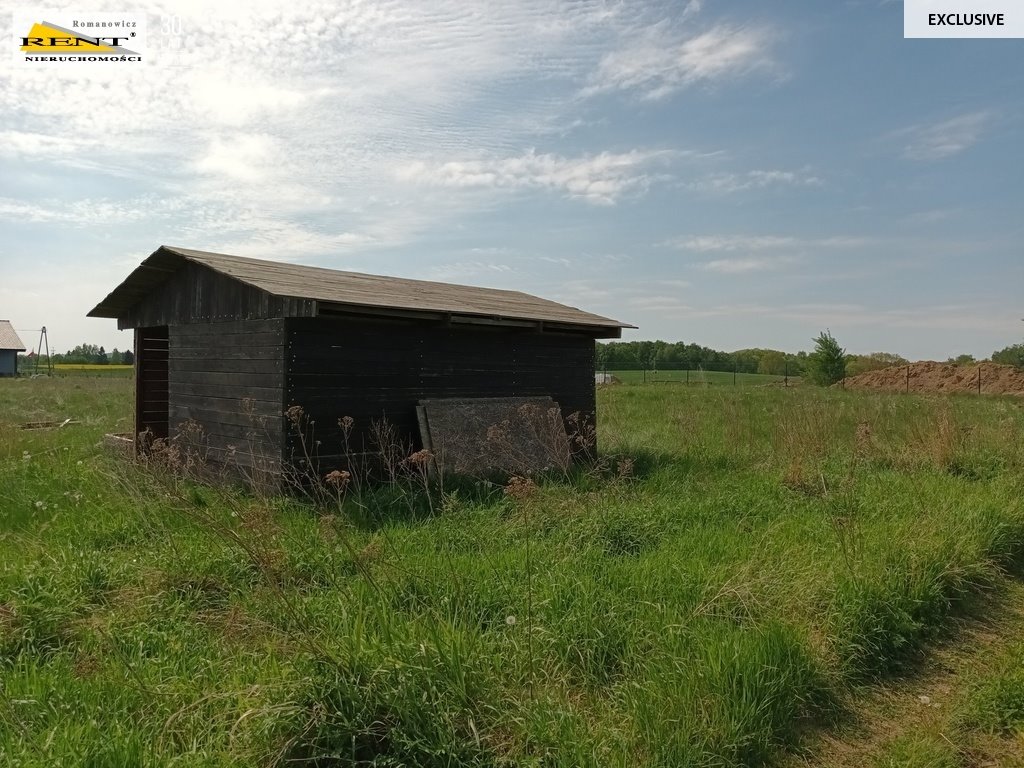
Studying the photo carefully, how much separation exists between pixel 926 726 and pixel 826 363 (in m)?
40.0

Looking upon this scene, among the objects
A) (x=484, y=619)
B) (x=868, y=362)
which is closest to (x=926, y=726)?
(x=484, y=619)

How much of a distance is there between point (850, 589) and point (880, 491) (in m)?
3.58

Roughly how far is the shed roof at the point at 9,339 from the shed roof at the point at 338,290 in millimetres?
56926

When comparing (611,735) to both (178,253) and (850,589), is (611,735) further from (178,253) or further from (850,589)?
(178,253)

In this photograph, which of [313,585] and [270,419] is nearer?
[313,585]

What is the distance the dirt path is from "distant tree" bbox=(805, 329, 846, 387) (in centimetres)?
3794

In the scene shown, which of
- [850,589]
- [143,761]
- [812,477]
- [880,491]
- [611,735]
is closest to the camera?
[143,761]

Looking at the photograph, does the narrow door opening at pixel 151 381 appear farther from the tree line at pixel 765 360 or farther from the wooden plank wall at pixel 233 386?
the tree line at pixel 765 360

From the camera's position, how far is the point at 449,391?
9281 millimetres

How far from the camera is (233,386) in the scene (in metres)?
8.62

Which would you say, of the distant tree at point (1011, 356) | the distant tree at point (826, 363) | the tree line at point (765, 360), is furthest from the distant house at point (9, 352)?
the distant tree at point (1011, 356)

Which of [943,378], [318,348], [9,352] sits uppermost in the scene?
[9,352]

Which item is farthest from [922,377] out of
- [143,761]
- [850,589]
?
[143,761]

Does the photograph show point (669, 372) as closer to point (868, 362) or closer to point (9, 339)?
point (868, 362)
